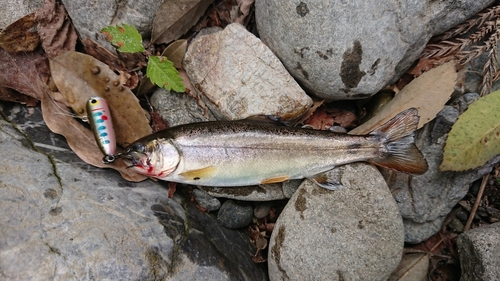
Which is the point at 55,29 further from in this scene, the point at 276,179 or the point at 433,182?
the point at 433,182

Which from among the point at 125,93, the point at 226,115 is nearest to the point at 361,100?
the point at 226,115

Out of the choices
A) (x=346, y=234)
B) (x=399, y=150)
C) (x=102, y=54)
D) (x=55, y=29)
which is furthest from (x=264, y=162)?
(x=55, y=29)

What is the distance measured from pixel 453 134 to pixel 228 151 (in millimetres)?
1980

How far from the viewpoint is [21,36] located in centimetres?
366

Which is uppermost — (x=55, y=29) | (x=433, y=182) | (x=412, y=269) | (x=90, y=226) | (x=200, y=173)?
(x=55, y=29)

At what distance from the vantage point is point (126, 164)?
3514 mm

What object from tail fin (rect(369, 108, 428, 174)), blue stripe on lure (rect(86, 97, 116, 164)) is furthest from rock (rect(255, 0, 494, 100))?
blue stripe on lure (rect(86, 97, 116, 164))

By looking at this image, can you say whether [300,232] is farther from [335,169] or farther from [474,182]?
[474,182]

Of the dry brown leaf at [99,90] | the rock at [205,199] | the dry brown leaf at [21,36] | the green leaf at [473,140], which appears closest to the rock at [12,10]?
the dry brown leaf at [21,36]

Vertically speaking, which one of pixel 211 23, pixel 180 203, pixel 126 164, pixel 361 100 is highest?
pixel 211 23

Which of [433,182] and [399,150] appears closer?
[399,150]

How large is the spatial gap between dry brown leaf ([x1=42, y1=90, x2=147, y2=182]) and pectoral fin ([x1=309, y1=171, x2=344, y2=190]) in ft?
5.14

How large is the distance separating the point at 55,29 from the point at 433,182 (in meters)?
3.85

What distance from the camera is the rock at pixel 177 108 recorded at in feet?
12.6
